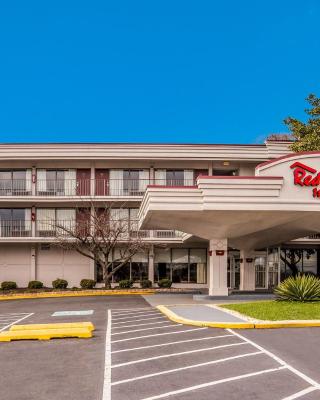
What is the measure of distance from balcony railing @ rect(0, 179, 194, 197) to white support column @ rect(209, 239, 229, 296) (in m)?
14.8

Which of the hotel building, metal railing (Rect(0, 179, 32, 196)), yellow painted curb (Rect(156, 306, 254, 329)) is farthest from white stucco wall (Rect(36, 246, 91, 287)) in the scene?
yellow painted curb (Rect(156, 306, 254, 329))

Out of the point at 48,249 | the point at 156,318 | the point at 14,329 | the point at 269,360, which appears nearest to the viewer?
the point at 269,360

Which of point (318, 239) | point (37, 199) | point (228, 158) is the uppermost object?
point (228, 158)

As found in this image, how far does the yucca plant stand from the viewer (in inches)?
801

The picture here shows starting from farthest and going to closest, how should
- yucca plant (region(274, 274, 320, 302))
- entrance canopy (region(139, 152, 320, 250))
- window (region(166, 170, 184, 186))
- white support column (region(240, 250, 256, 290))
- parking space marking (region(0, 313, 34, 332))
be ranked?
window (region(166, 170, 184, 186)) < white support column (region(240, 250, 256, 290)) < entrance canopy (region(139, 152, 320, 250)) < yucca plant (region(274, 274, 320, 302)) < parking space marking (region(0, 313, 34, 332))

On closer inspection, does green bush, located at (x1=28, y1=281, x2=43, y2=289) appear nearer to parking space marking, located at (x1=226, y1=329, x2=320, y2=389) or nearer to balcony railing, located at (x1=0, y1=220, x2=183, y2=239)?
balcony railing, located at (x1=0, y1=220, x2=183, y2=239)

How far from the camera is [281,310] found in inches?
701

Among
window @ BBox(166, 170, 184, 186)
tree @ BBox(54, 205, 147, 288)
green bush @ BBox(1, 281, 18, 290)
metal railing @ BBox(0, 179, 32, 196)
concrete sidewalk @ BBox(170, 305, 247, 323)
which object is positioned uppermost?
window @ BBox(166, 170, 184, 186)

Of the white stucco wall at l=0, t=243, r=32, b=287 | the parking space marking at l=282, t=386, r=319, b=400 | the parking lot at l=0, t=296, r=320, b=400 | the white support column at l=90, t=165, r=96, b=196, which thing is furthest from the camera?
the white stucco wall at l=0, t=243, r=32, b=287

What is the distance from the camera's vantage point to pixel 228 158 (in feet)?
133

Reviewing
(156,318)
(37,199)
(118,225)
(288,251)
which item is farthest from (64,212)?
(156,318)

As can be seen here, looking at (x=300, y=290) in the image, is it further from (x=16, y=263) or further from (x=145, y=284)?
(x=16, y=263)

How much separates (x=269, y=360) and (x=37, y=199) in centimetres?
3159

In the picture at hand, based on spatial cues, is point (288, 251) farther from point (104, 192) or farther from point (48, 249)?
point (48, 249)
